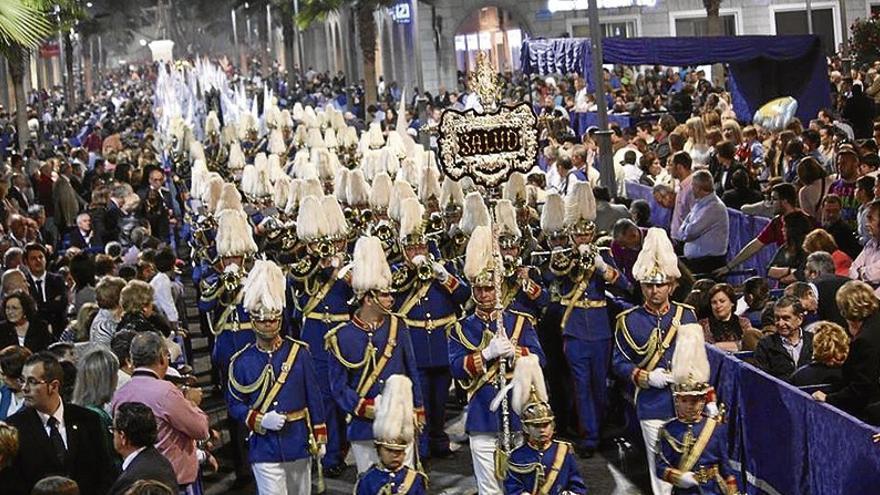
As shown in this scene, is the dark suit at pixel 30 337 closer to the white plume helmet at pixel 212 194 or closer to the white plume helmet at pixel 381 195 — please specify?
the white plume helmet at pixel 381 195

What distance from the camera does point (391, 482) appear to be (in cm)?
1031

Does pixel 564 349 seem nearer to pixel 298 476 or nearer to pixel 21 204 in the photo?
pixel 298 476

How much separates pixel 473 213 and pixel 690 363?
467cm

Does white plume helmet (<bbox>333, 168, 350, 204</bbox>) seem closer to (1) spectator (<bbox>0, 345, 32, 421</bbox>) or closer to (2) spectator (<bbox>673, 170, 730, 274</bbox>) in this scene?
(2) spectator (<bbox>673, 170, 730, 274</bbox>)

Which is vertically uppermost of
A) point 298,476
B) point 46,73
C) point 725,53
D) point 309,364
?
point 46,73

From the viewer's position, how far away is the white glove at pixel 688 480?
10847 millimetres

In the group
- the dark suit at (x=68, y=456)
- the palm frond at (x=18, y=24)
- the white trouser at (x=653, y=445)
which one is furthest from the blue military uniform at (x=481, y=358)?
the palm frond at (x=18, y=24)

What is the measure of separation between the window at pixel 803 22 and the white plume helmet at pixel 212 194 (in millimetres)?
36273

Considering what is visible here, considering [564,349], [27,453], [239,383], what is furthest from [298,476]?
[564,349]

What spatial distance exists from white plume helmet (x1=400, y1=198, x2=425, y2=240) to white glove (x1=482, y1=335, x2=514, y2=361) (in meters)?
2.82

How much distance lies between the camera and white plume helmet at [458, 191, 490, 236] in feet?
50.6

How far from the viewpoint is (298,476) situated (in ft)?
40.1

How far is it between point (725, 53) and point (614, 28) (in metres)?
30.1

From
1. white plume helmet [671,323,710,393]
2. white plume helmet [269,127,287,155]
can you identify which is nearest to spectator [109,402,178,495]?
white plume helmet [671,323,710,393]
